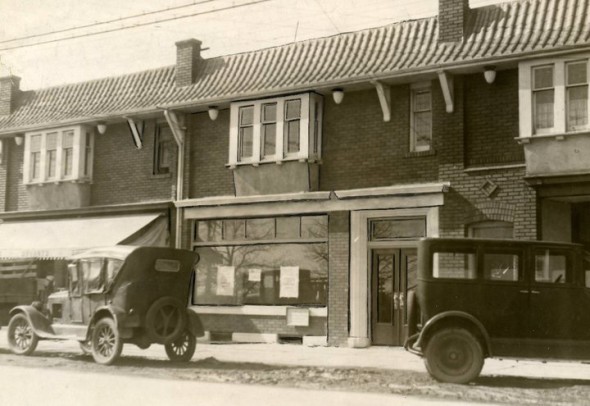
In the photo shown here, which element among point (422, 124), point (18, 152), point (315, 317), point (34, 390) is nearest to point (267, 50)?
point (422, 124)

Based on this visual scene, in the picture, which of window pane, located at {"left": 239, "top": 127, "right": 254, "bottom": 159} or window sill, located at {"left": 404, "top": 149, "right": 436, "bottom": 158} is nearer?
window sill, located at {"left": 404, "top": 149, "right": 436, "bottom": 158}

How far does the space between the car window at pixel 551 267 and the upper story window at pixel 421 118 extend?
6024mm

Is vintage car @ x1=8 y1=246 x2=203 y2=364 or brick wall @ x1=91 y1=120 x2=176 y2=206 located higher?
brick wall @ x1=91 y1=120 x2=176 y2=206

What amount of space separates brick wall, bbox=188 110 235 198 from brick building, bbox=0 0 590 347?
4 centimetres

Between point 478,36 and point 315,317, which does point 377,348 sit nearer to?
point 315,317

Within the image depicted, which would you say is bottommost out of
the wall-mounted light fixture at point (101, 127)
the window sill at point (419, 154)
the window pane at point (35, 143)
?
the window sill at point (419, 154)

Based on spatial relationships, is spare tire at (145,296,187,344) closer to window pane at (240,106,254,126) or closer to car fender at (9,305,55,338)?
car fender at (9,305,55,338)

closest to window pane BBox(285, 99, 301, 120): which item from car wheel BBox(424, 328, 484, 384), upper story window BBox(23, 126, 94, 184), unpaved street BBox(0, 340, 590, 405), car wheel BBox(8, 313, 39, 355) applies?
unpaved street BBox(0, 340, 590, 405)

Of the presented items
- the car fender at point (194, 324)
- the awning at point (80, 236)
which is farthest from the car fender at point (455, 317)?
the awning at point (80, 236)

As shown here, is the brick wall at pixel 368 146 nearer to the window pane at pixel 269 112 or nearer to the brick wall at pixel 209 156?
the window pane at pixel 269 112

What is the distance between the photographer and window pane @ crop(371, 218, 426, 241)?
17344 mm

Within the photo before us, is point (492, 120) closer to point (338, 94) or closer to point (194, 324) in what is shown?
point (338, 94)

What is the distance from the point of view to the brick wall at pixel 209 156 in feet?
65.9

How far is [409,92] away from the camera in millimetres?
17656
